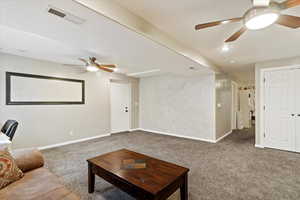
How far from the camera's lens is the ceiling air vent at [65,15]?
1.44 meters

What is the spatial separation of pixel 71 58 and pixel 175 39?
270cm

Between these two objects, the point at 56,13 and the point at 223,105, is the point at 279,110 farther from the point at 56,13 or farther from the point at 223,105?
the point at 56,13

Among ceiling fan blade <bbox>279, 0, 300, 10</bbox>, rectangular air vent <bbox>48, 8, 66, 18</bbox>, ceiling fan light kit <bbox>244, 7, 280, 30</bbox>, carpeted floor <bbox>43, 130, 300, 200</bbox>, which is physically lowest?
carpeted floor <bbox>43, 130, 300, 200</bbox>

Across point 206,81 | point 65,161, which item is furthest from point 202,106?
point 65,161

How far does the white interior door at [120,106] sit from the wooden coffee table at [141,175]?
148 inches

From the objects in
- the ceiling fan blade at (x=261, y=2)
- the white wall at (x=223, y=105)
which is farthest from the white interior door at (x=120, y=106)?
the ceiling fan blade at (x=261, y=2)

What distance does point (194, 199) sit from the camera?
187 cm

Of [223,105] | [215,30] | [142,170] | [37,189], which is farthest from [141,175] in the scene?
[223,105]

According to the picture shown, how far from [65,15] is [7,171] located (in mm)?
1714

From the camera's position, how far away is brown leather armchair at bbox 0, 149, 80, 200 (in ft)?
4.07

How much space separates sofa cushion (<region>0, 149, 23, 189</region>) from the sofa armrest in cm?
12

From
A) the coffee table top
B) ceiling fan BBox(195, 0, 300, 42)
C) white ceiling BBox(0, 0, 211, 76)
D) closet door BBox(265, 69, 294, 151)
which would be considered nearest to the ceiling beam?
white ceiling BBox(0, 0, 211, 76)

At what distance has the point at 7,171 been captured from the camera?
56.3 inches

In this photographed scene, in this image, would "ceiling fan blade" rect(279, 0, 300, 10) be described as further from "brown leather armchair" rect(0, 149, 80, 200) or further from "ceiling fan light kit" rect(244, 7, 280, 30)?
"brown leather armchair" rect(0, 149, 80, 200)
